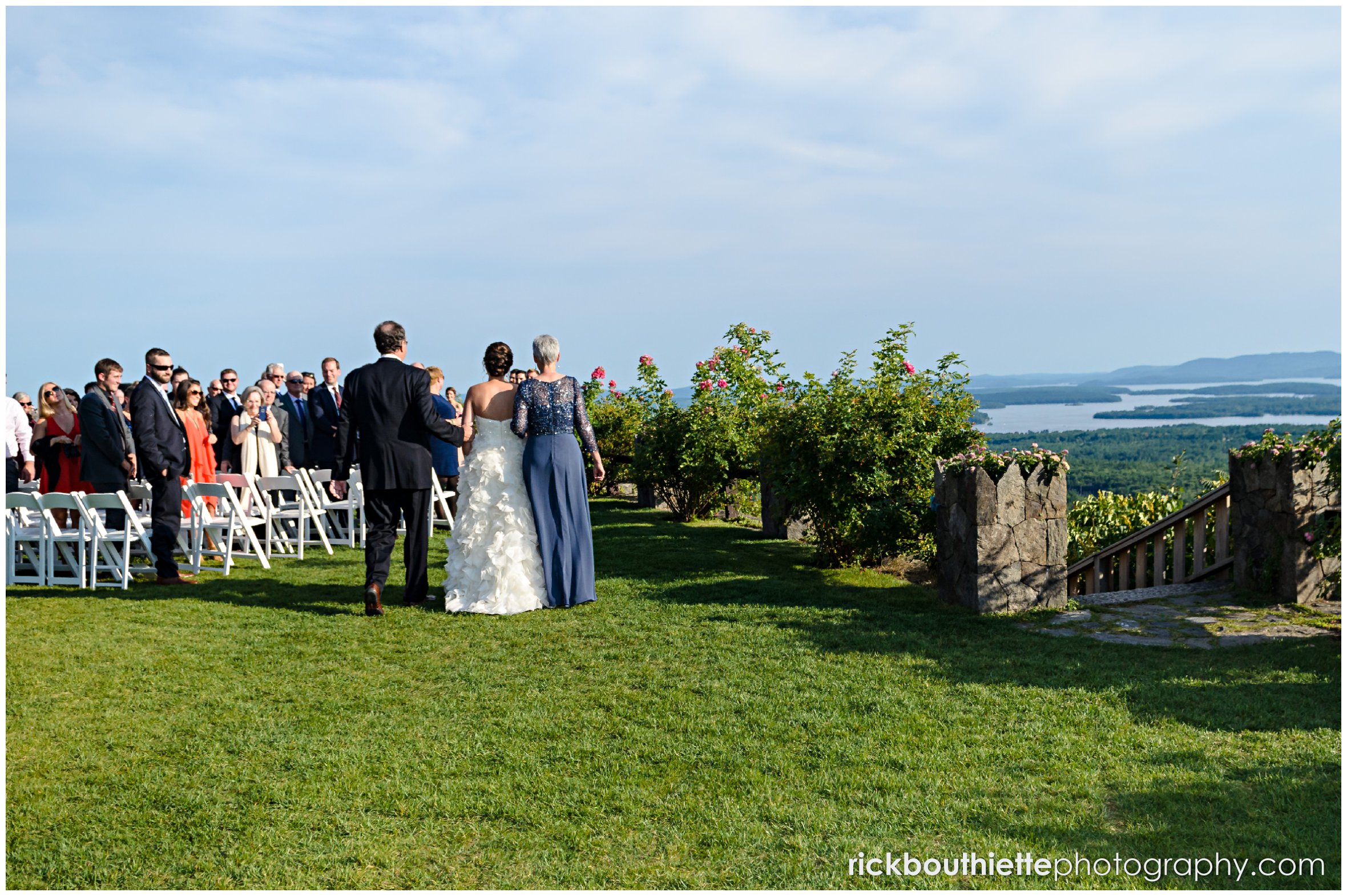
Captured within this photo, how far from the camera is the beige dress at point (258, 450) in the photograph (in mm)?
11172

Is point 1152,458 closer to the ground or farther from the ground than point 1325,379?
closer to the ground

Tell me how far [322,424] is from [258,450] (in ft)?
2.60

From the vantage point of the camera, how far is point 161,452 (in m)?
8.66

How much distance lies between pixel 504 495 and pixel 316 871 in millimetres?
4308

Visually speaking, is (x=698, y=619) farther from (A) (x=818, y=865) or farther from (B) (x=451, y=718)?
(A) (x=818, y=865)

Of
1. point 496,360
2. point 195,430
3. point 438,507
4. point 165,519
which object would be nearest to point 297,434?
point 438,507

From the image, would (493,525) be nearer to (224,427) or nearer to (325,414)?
(325,414)

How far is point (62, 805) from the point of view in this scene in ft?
13.1

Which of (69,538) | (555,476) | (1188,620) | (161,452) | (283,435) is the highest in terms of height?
(283,435)

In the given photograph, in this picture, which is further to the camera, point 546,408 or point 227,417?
point 227,417

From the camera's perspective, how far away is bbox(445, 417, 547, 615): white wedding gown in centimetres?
750

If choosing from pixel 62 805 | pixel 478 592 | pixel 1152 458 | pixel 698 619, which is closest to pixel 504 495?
pixel 478 592

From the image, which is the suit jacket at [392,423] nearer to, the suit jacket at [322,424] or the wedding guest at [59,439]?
the suit jacket at [322,424]

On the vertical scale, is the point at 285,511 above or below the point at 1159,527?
above
